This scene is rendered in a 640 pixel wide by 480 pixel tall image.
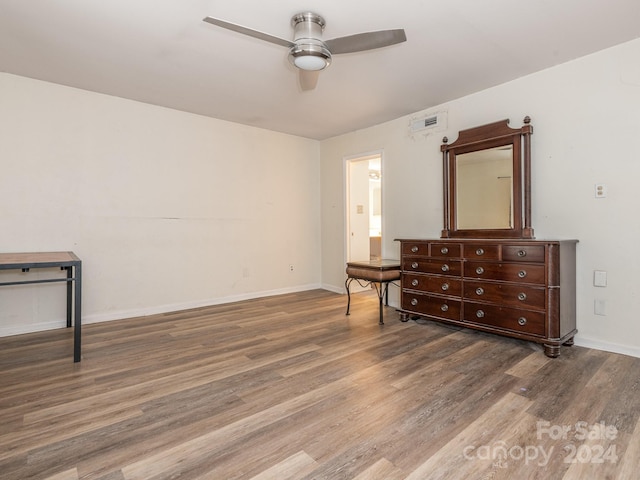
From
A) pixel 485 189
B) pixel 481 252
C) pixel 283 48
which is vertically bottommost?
pixel 481 252

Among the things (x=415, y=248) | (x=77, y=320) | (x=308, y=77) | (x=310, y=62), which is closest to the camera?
(x=310, y=62)

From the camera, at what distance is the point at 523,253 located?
2.73 meters

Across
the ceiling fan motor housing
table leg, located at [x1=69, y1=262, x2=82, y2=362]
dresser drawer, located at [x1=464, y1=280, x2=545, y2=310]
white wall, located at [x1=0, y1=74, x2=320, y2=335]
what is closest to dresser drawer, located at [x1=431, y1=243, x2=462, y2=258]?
dresser drawer, located at [x1=464, y1=280, x2=545, y2=310]

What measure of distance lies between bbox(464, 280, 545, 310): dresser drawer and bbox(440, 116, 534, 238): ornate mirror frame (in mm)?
588

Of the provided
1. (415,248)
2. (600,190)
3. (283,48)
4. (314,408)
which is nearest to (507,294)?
(415,248)

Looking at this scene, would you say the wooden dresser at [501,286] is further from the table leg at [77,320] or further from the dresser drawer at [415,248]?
the table leg at [77,320]

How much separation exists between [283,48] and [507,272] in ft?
8.55

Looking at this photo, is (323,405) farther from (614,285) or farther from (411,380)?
(614,285)

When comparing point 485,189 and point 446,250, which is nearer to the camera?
point 446,250

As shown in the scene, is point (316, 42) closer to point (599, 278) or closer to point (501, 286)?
point (501, 286)

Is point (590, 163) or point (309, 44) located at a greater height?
point (309, 44)

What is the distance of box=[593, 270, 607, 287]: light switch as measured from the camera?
2729 mm

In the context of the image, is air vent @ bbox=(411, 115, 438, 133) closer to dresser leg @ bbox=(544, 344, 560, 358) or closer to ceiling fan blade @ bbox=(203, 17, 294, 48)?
ceiling fan blade @ bbox=(203, 17, 294, 48)

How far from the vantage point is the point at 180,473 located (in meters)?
1.38
